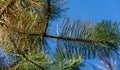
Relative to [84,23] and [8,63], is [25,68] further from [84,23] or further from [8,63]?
[84,23]

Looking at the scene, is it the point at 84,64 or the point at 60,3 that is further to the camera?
the point at 84,64

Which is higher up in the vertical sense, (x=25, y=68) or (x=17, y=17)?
(x=17, y=17)

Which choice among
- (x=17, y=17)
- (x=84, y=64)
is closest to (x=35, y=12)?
(x=17, y=17)

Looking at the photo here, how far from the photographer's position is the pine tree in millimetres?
795

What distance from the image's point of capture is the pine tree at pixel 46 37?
0.80m

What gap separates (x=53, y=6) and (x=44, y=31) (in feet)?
0.28

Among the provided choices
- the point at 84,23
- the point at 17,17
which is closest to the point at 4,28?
the point at 17,17

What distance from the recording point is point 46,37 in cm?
84

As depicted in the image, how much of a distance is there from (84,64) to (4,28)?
0.75 feet

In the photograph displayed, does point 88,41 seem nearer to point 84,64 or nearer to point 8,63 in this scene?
point 84,64

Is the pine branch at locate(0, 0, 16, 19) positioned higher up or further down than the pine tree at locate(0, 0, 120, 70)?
higher up

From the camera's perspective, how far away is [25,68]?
0.83 metres

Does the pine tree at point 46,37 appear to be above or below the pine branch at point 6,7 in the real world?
below

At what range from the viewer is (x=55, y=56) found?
2.76ft
